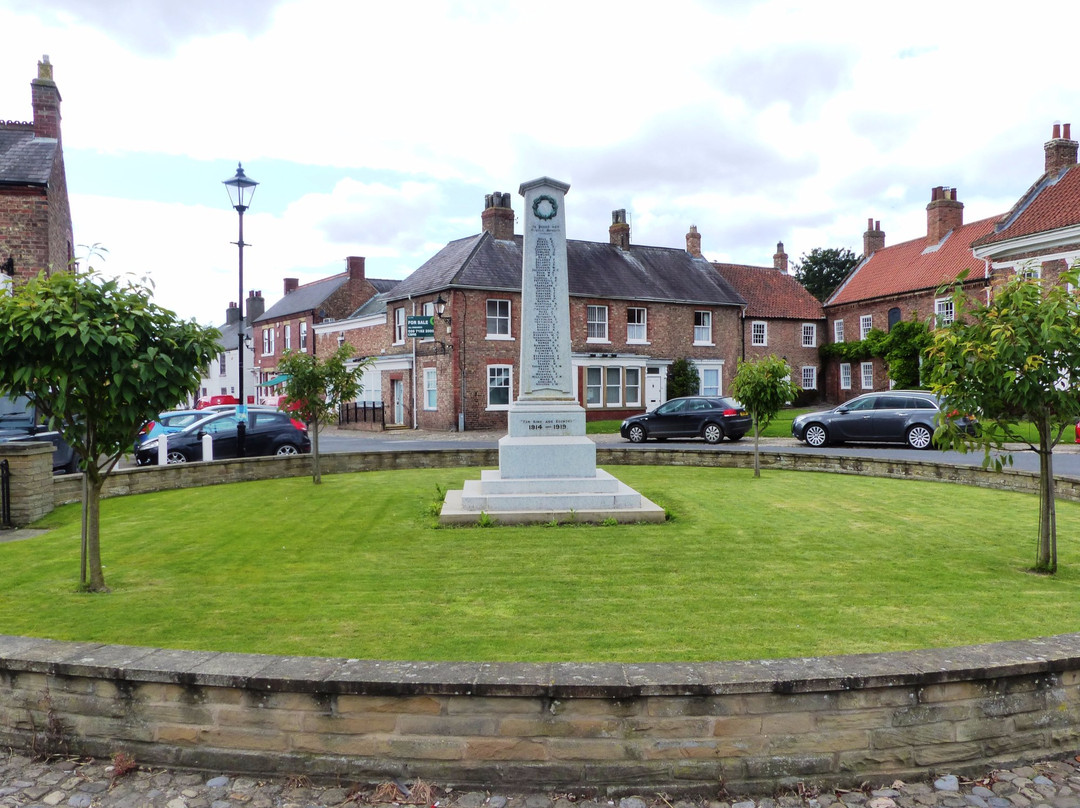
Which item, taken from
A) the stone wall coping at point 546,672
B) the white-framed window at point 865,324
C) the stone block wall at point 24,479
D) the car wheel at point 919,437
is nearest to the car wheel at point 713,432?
the car wheel at point 919,437

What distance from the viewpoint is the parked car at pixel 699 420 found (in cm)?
2550

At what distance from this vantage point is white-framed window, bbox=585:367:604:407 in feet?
116

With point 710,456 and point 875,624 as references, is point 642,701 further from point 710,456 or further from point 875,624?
point 710,456

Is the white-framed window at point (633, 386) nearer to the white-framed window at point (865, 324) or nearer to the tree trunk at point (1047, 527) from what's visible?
the white-framed window at point (865, 324)

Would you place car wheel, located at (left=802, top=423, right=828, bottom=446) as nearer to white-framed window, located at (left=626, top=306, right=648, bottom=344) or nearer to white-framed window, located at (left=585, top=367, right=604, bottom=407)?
white-framed window, located at (left=585, top=367, right=604, bottom=407)

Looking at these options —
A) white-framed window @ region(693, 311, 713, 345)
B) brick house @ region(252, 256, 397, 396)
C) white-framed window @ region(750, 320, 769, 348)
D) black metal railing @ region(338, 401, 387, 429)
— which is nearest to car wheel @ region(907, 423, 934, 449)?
white-framed window @ region(693, 311, 713, 345)

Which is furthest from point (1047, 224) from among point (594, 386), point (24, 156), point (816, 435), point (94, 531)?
point (24, 156)

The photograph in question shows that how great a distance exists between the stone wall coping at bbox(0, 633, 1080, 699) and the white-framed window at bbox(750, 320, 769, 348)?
3990 cm

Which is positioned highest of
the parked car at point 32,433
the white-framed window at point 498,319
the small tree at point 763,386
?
the white-framed window at point 498,319

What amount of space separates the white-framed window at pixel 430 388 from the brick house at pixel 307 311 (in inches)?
562

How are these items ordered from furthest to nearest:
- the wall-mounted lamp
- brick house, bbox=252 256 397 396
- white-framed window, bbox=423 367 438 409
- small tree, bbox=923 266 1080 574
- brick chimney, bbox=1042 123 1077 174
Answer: brick house, bbox=252 256 397 396 → white-framed window, bbox=423 367 438 409 → the wall-mounted lamp → brick chimney, bbox=1042 123 1077 174 → small tree, bbox=923 266 1080 574

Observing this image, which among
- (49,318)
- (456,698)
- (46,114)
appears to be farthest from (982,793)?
(46,114)

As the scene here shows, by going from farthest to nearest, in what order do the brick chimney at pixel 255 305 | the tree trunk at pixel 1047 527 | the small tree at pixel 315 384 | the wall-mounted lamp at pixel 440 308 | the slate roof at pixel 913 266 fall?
the brick chimney at pixel 255 305
the slate roof at pixel 913 266
the wall-mounted lamp at pixel 440 308
the small tree at pixel 315 384
the tree trunk at pixel 1047 527

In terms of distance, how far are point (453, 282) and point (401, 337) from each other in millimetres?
5910
